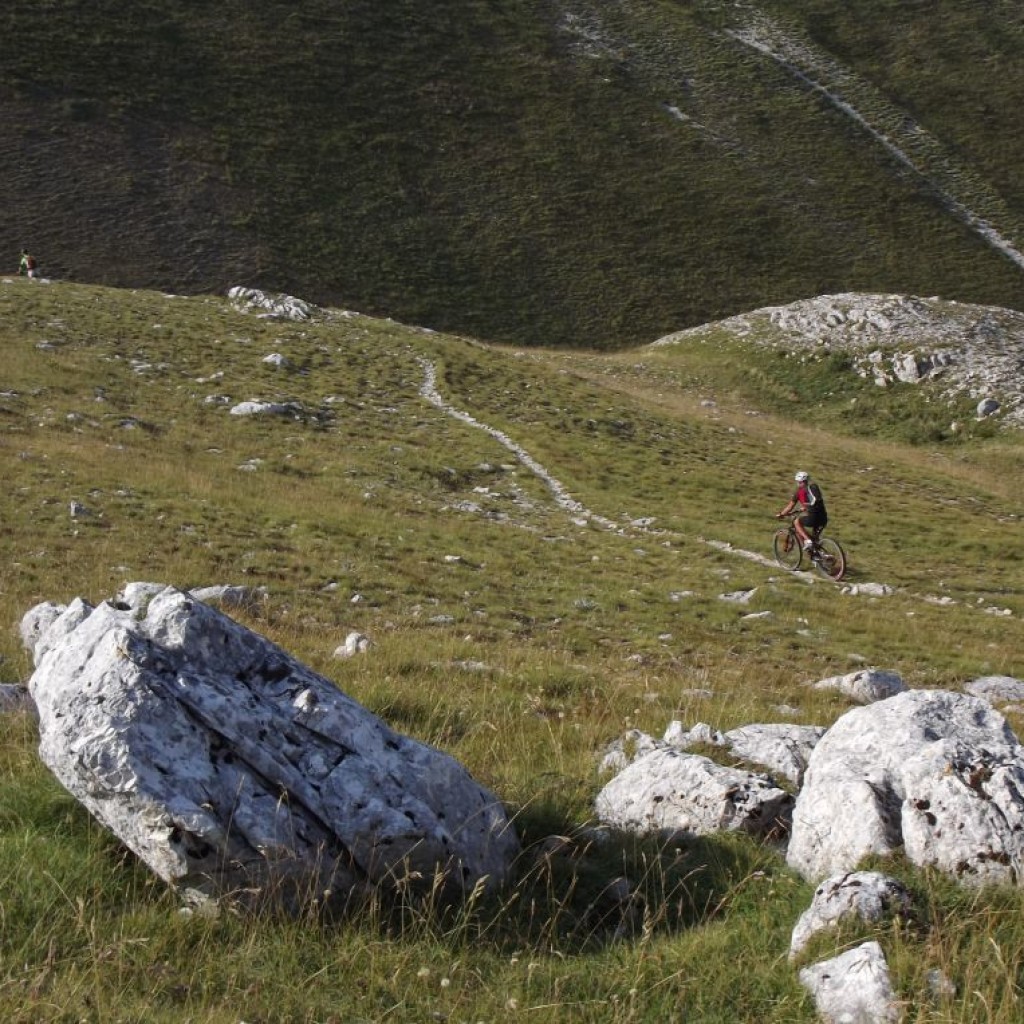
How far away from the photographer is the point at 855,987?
4480 mm

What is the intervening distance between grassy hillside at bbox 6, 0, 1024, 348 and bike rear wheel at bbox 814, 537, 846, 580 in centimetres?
4915

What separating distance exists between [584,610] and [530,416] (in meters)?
22.3

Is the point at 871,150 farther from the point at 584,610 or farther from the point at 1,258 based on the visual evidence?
the point at 584,610

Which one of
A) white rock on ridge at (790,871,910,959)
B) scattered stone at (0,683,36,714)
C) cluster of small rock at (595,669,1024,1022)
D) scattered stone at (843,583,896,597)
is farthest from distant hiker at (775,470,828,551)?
white rock on ridge at (790,871,910,959)

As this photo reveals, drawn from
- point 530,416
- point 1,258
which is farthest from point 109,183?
point 530,416

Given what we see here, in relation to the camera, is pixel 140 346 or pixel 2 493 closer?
pixel 2 493

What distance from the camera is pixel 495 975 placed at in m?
4.79

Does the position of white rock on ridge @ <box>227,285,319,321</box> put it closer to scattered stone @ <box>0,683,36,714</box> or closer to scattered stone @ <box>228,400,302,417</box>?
scattered stone @ <box>228,400,302,417</box>

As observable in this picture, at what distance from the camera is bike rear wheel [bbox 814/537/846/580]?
2555 cm

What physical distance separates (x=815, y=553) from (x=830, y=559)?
429mm

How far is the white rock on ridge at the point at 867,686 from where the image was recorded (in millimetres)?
13227

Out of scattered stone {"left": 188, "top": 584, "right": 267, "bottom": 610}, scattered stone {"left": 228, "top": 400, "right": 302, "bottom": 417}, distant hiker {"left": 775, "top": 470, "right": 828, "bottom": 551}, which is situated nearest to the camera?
scattered stone {"left": 188, "top": 584, "right": 267, "bottom": 610}

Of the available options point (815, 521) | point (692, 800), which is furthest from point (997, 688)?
point (692, 800)

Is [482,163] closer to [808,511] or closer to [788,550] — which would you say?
[788,550]
